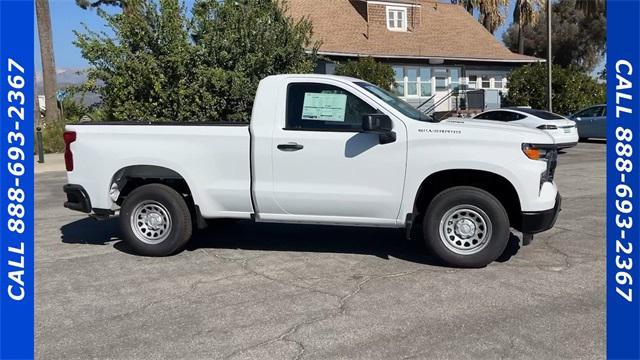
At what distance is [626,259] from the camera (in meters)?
2.73

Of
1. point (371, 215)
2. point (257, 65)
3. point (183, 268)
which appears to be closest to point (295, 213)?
point (371, 215)

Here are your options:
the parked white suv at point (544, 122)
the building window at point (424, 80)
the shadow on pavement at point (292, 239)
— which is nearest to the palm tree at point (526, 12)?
the building window at point (424, 80)

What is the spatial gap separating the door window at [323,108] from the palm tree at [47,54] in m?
23.3

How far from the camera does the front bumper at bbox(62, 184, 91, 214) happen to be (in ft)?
21.6

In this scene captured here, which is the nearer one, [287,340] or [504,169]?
[287,340]

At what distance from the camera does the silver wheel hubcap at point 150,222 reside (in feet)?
21.3

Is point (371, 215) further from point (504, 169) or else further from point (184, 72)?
point (184, 72)

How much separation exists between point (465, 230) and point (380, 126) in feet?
4.42

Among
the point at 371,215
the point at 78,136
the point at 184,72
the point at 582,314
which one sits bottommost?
the point at 582,314

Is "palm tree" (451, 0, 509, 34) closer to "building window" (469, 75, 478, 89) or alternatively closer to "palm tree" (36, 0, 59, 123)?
"building window" (469, 75, 478, 89)

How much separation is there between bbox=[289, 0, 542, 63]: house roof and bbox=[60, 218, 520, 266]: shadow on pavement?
21669 mm

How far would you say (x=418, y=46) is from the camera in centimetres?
3259

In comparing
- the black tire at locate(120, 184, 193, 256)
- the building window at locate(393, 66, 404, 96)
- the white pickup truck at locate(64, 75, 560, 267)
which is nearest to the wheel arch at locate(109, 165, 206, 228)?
the white pickup truck at locate(64, 75, 560, 267)

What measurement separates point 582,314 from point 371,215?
85.9 inches
